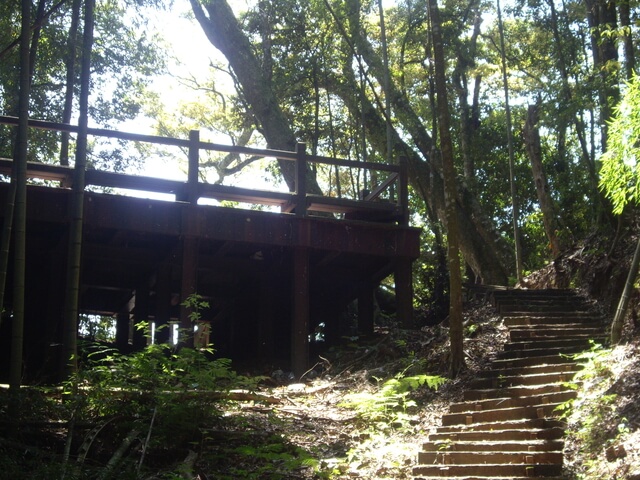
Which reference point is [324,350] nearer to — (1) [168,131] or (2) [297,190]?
(2) [297,190]

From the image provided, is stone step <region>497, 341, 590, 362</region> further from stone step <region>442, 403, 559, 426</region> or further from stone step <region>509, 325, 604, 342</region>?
stone step <region>442, 403, 559, 426</region>

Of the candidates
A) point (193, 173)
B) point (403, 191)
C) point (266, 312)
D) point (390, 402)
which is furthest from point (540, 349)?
point (266, 312)

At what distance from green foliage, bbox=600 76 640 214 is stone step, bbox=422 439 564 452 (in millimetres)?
3174

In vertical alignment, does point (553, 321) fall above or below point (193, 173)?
below

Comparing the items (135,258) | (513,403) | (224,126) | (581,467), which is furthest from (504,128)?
(581,467)

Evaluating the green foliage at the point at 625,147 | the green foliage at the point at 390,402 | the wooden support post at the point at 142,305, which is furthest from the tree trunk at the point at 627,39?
the wooden support post at the point at 142,305

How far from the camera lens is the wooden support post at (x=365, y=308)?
51.8ft

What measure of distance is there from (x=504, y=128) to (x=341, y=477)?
19580 millimetres

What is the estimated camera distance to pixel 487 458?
7863 millimetres

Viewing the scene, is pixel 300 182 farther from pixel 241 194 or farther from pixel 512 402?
pixel 512 402

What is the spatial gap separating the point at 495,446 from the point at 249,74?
1487cm

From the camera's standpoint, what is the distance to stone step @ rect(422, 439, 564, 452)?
25.5 ft

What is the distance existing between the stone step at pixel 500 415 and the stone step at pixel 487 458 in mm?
889

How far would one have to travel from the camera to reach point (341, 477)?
7762 millimetres
